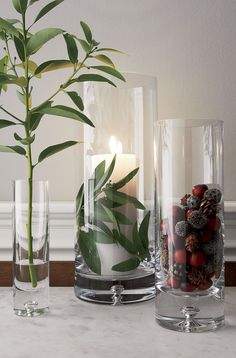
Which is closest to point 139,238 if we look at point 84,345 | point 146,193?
point 146,193

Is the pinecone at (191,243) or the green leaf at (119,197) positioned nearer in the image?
the pinecone at (191,243)

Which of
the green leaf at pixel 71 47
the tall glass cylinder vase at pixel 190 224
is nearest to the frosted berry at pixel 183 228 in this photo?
the tall glass cylinder vase at pixel 190 224

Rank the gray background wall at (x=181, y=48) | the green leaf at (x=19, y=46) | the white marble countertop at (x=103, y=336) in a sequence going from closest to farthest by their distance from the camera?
the white marble countertop at (x=103, y=336), the green leaf at (x=19, y=46), the gray background wall at (x=181, y=48)

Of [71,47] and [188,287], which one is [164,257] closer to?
[188,287]

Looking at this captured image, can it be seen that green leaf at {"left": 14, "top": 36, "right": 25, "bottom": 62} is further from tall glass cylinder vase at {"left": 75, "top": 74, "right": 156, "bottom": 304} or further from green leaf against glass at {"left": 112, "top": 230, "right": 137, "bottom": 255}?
green leaf against glass at {"left": 112, "top": 230, "right": 137, "bottom": 255}

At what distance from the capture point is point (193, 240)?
531mm

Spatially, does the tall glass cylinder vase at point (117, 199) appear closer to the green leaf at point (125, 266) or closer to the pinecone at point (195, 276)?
the green leaf at point (125, 266)

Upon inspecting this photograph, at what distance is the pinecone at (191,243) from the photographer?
1.74 ft

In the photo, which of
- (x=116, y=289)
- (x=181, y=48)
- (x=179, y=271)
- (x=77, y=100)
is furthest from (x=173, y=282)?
(x=181, y=48)

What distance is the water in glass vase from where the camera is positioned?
599mm

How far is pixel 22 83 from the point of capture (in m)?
0.59

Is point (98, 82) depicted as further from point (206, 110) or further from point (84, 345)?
point (84, 345)

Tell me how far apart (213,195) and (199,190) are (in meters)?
0.02

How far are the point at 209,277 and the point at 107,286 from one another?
0.48 feet
